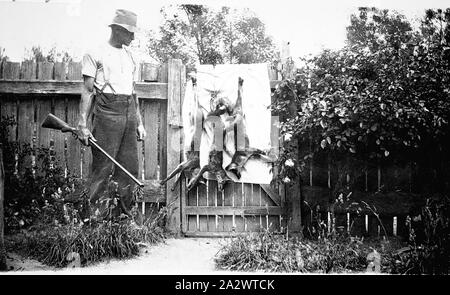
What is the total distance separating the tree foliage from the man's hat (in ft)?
5.74

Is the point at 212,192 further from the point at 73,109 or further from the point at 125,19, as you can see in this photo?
the point at 125,19

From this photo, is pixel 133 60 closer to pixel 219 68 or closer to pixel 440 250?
pixel 219 68

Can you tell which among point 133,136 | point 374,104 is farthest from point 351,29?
point 133,136

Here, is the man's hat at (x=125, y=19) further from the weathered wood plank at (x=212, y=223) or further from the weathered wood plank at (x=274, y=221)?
the weathered wood plank at (x=274, y=221)

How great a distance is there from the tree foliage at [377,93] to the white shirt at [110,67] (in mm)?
1764

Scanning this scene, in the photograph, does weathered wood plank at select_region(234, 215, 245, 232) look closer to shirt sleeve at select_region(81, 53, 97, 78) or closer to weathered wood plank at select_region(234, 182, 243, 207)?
weathered wood plank at select_region(234, 182, 243, 207)

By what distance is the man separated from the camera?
14.2 feet

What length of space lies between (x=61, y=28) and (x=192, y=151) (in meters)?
1.92

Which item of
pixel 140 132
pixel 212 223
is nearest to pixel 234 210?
pixel 212 223

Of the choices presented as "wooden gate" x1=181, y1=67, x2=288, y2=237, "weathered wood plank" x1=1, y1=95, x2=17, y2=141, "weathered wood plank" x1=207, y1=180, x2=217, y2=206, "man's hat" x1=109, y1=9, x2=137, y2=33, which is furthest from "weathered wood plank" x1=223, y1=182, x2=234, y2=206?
"weathered wood plank" x1=1, y1=95, x2=17, y2=141

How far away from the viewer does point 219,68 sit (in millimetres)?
4605
